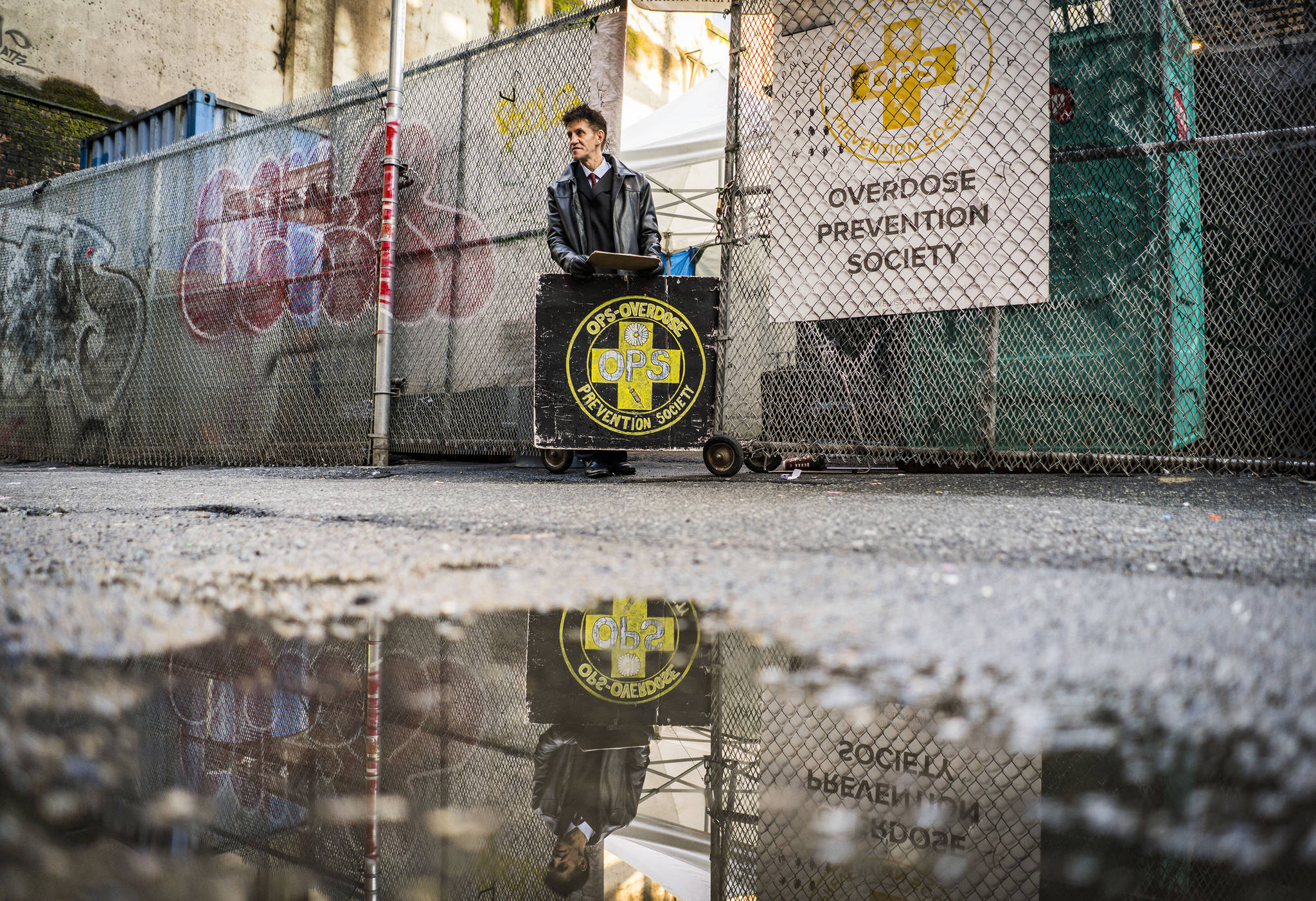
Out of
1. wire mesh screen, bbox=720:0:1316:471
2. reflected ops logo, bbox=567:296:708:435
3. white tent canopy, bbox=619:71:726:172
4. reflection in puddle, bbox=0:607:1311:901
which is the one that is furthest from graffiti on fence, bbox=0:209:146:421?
reflection in puddle, bbox=0:607:1311:901

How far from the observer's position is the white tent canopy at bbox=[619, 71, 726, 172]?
25.1ft

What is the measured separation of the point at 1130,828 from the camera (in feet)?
1.94

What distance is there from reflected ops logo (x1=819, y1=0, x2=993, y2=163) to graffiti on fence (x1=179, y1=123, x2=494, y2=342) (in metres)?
2.55

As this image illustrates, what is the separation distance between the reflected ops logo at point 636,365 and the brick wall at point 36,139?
448 inches

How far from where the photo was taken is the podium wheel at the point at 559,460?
469cm

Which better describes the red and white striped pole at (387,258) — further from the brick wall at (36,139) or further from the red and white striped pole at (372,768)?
the brick wall at (36,139)

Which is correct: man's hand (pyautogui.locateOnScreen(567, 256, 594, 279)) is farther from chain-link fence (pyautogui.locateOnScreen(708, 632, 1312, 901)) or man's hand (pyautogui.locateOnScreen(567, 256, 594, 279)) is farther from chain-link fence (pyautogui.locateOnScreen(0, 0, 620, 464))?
chain-link fence (pyautogui.locateOnScreen(708, 632, 1312, 901))

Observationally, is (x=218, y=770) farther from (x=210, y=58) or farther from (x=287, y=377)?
(x=210, y=58)

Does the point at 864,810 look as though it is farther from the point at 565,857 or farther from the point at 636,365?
the point at 636,365

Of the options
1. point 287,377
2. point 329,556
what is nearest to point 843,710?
point 329,556

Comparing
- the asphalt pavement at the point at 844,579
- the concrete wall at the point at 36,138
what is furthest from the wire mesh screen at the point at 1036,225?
the concrete wall at the point at 36,138

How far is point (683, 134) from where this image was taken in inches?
309

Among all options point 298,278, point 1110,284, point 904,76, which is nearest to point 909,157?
point 904,76

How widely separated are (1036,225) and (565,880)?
3764mm
